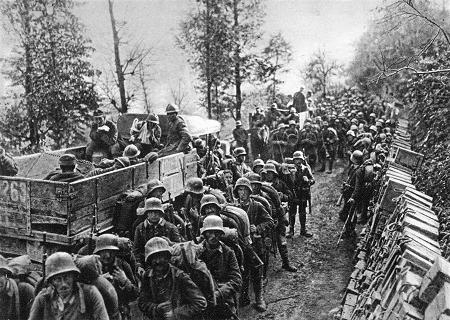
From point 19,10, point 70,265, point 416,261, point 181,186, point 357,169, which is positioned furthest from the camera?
point 19,10

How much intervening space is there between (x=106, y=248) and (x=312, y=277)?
16.7 feet

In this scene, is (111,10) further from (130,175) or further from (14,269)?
(14,269)

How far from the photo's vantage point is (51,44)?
15109 mm

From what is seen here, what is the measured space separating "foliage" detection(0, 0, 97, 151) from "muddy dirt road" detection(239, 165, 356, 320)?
9100 mm

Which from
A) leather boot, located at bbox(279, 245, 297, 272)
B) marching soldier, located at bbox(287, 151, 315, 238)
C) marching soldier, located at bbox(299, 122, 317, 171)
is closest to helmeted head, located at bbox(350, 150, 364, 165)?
marching soldier, located at bbox(287, 151, 315, 238)

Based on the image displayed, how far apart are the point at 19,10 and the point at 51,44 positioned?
136 centimetres

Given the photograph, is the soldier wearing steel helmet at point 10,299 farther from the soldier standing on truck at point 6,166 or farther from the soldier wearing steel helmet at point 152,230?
the soldier standing on truck at point 6,166

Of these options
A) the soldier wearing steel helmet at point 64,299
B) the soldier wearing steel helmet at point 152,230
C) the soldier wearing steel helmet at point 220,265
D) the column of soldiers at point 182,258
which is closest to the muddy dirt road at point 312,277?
the column of soldiers at point 182,258

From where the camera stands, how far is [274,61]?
87.0ft

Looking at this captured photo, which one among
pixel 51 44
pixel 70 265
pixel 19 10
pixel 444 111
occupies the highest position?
pixel 19 10

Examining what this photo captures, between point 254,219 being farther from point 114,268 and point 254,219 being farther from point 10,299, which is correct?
point 10,299

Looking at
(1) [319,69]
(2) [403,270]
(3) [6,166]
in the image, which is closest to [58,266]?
(2) [403,270]

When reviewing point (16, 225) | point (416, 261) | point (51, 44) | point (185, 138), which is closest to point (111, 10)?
point (51, 44)

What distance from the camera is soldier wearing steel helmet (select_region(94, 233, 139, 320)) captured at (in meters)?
4.83
